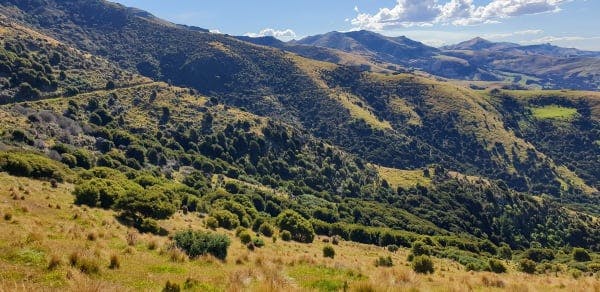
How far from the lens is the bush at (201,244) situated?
21498 millimetres

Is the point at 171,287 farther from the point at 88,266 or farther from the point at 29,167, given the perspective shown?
the point at 29,167

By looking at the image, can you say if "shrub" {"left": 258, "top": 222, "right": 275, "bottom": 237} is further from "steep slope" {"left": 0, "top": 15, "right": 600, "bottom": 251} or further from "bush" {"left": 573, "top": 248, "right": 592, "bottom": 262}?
"bush" {"left": 573, "top": 248, "right": 592, "bottom": 262}

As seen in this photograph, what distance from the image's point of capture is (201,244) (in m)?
22.1

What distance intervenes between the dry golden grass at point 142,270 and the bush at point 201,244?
2.05 ft

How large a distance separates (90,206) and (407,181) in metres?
134

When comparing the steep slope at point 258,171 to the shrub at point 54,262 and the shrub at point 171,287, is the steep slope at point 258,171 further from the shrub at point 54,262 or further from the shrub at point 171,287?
the shrub at point 171,287

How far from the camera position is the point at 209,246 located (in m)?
22.0

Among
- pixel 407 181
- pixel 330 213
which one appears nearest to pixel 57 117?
pixel 330 213

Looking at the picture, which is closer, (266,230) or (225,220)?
(225,220)

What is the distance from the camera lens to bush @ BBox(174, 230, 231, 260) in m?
21.5

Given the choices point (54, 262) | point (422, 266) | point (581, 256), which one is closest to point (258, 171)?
point (581, 256)

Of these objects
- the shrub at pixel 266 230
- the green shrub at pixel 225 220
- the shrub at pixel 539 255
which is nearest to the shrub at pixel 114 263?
the green shrub at pixel 225 220

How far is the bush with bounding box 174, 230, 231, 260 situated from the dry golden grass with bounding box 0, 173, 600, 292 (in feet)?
2.05

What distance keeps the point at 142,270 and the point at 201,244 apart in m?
6.26
